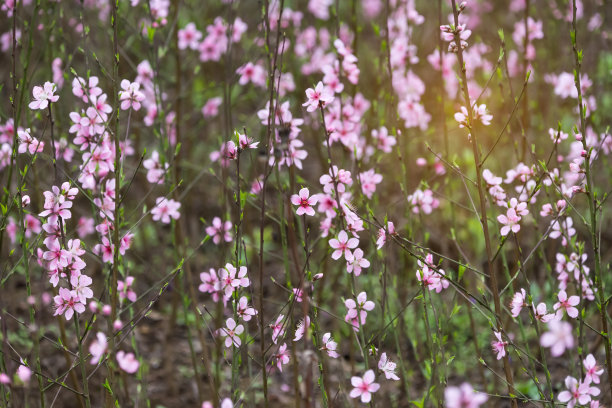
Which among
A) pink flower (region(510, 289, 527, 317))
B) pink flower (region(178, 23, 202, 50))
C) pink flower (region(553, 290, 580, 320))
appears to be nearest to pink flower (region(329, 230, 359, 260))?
pink flower (region(510, 289, 527, 317))

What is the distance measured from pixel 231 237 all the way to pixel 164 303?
2.19 metres

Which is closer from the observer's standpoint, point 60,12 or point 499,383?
point 60,12

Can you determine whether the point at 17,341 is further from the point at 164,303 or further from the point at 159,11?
the point at 159,11

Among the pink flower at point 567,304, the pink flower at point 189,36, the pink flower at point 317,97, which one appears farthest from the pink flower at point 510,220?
the pink flower at point 189,36

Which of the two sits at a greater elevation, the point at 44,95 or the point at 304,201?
the point at 44,95

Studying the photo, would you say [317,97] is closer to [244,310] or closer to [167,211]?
[244,310]

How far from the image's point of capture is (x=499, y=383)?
3.55m

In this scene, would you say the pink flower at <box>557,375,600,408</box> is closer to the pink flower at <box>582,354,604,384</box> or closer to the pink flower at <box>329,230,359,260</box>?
the pink flower at <box>582,354,604,384</box>

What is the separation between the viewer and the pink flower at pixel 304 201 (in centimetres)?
214

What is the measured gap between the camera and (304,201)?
2184mm

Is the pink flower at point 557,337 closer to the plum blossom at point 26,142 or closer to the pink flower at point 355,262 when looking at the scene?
the pink flower at point 355,262

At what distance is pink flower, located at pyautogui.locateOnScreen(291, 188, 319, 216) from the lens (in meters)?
2.14

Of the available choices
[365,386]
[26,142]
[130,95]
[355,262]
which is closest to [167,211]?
[130,95]

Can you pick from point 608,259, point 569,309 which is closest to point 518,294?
point 569,309
